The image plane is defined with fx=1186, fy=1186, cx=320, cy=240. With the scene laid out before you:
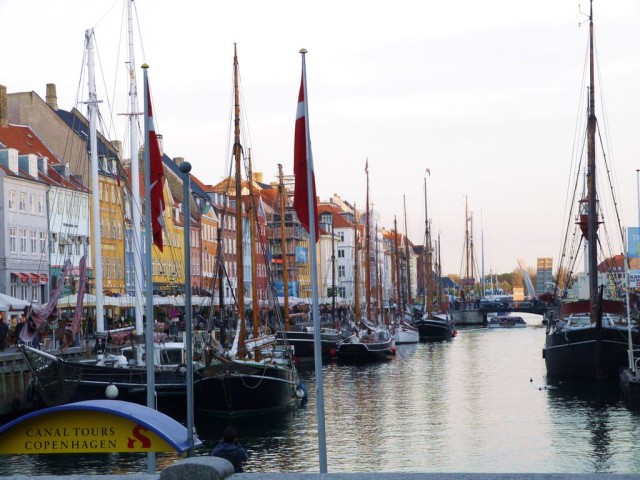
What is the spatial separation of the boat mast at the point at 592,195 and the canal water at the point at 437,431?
4.12 metres

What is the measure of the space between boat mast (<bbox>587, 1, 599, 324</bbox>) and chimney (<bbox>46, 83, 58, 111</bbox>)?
45.3m

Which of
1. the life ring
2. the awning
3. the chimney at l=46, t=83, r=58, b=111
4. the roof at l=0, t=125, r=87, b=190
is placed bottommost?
the life ring

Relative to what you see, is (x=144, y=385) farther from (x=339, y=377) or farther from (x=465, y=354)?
(x=465, y=354)

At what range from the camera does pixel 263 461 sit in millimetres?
30719

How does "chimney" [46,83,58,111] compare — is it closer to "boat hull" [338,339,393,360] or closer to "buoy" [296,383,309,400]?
"boat hull" [338,339,393,360]

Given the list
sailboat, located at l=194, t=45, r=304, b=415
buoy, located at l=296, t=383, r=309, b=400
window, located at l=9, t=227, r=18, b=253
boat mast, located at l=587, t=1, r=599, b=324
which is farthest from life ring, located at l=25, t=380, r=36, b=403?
window, located at l=9, t=227, r=18, b=253

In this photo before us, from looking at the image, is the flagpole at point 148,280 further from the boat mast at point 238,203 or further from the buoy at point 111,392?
the boat mast at point 238,203

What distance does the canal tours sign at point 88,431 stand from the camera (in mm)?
12484

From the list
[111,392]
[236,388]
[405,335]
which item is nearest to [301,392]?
[236,388]

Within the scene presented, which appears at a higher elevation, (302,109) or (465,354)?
(302,109)

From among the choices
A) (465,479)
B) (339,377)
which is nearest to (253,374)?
(339,377)

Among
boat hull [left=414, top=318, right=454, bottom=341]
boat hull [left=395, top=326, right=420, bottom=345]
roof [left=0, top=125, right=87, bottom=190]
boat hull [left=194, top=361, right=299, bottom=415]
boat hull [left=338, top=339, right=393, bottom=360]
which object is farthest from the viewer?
boat hull [left=414, top=318, right=454, bottom=341]

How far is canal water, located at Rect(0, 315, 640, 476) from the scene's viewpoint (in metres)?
30.1

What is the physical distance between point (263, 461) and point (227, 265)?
88934mm
